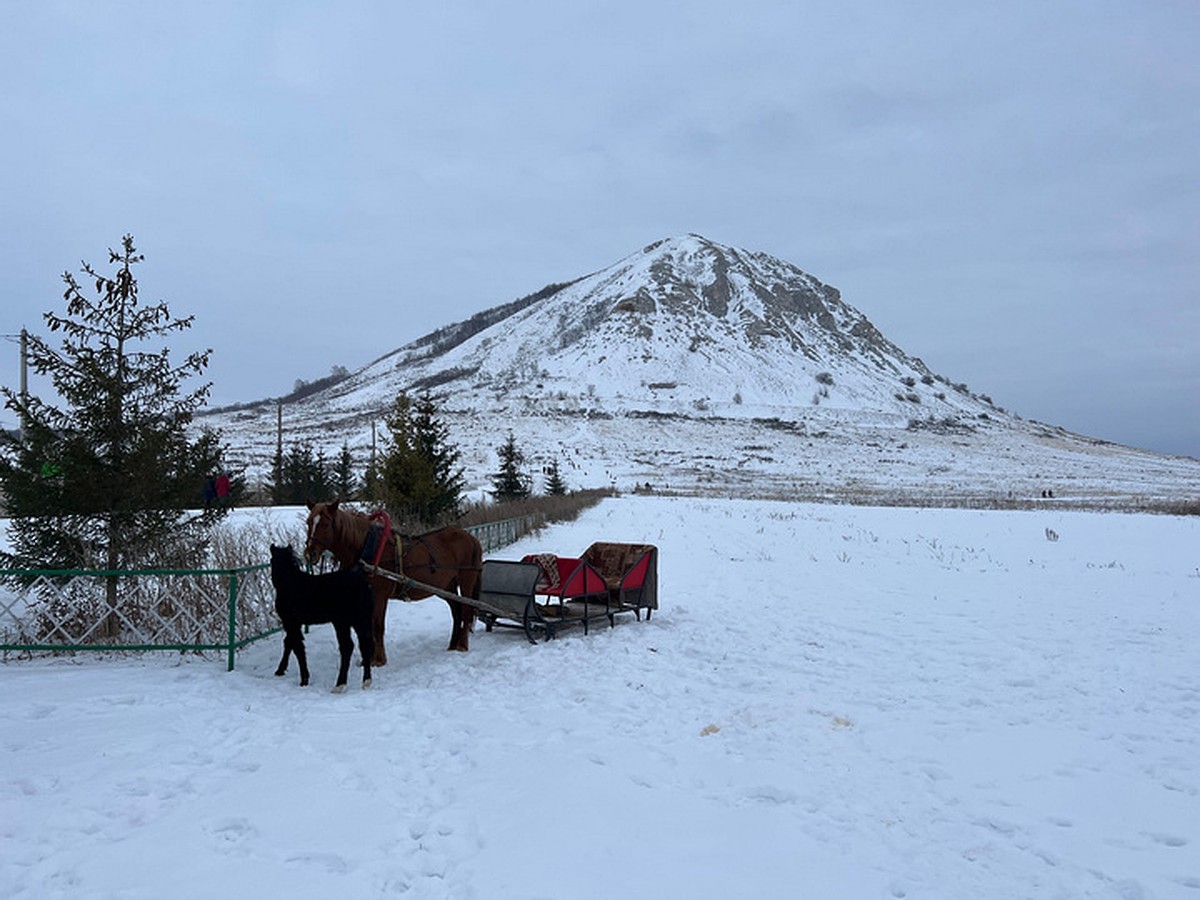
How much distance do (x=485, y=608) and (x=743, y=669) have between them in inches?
117

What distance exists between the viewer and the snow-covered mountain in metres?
71.6

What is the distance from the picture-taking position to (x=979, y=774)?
5.62 metres

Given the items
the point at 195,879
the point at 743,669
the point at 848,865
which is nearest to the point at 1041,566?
the point at 743,669

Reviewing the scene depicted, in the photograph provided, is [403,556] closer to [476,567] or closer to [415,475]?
[476,567]

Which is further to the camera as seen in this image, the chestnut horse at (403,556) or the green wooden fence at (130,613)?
the green wooden fence at (130,613)

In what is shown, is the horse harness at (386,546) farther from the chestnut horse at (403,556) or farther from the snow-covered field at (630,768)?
the snow-covered field at (630,768)

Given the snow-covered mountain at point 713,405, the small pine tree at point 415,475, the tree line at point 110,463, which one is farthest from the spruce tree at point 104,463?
the snow-covered mountain at point 713,405

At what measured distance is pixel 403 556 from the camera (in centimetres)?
877

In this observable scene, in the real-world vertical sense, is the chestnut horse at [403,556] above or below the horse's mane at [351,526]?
below

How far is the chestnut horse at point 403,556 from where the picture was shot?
7660 millimetres

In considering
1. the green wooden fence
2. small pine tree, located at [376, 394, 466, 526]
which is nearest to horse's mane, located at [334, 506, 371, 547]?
the green wooden fence

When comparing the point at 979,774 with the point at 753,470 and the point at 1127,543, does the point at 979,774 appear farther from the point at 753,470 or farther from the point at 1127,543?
the point at 753,470

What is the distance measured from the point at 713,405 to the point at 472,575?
106 meters

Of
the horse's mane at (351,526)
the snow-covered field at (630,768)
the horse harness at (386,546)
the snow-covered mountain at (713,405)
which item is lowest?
the snow-covered field at (630,768)
